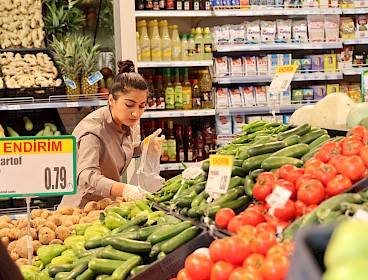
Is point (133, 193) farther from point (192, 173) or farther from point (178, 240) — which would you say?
point (178, 240)

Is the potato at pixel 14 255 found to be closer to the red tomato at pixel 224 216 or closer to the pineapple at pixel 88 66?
the red tomato at pixel 224 216

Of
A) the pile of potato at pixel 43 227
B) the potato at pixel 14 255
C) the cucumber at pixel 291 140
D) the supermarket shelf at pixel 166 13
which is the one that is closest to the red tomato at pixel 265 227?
the cucumber at pixel 291 140

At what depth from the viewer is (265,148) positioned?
236 cm

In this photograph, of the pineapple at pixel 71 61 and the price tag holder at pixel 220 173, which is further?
the pineapple at pixel 71 61

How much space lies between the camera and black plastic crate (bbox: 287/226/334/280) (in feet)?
2.46

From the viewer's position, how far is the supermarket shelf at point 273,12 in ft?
18.9

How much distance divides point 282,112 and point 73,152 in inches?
151

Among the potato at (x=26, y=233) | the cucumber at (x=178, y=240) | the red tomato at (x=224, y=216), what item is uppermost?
the red tomato at (x=224, y=216)

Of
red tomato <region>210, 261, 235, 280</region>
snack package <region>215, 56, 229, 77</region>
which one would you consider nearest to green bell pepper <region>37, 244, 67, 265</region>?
red tomato <region>210, 261, 235, 280</region>

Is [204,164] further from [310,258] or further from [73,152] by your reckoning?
[310,258]

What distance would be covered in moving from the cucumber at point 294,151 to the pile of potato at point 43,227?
115 centimetres

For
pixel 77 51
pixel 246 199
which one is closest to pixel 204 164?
pixel 246 199

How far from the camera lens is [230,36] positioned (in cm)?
591

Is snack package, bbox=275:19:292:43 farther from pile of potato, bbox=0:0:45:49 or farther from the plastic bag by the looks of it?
the plastic bag
